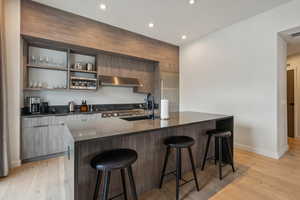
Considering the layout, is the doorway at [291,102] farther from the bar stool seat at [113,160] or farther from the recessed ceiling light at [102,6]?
the recessed ceiling light at [102,6]

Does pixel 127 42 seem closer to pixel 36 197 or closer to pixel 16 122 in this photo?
pixel 16 122

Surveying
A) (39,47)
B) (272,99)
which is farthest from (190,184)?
(39,47)

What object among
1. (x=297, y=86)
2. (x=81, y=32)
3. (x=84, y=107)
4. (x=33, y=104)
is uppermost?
(x=81, y=32)

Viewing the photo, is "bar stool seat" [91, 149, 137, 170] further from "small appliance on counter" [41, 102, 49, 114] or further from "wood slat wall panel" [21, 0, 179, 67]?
"wood slat wall panel" [21, 0, 179, 67]

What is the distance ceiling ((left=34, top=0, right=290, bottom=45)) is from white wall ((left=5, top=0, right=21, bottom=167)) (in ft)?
1.77

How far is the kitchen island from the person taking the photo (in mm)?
1285

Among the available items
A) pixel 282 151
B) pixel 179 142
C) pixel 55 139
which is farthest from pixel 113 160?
pixel 282 151

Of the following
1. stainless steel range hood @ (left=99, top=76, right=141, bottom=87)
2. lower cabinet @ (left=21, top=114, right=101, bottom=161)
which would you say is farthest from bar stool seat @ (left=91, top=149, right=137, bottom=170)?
stainless steel range hood @ (left=99, top=76, right=141, bottom=87)

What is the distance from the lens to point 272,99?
2.97m

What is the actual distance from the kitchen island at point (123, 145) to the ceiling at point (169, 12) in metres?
2.33

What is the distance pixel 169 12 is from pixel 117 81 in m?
2.13

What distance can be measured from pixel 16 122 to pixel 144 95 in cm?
333

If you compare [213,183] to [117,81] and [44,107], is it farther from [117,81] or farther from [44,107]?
[44,107]

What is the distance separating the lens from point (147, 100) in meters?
3.39
